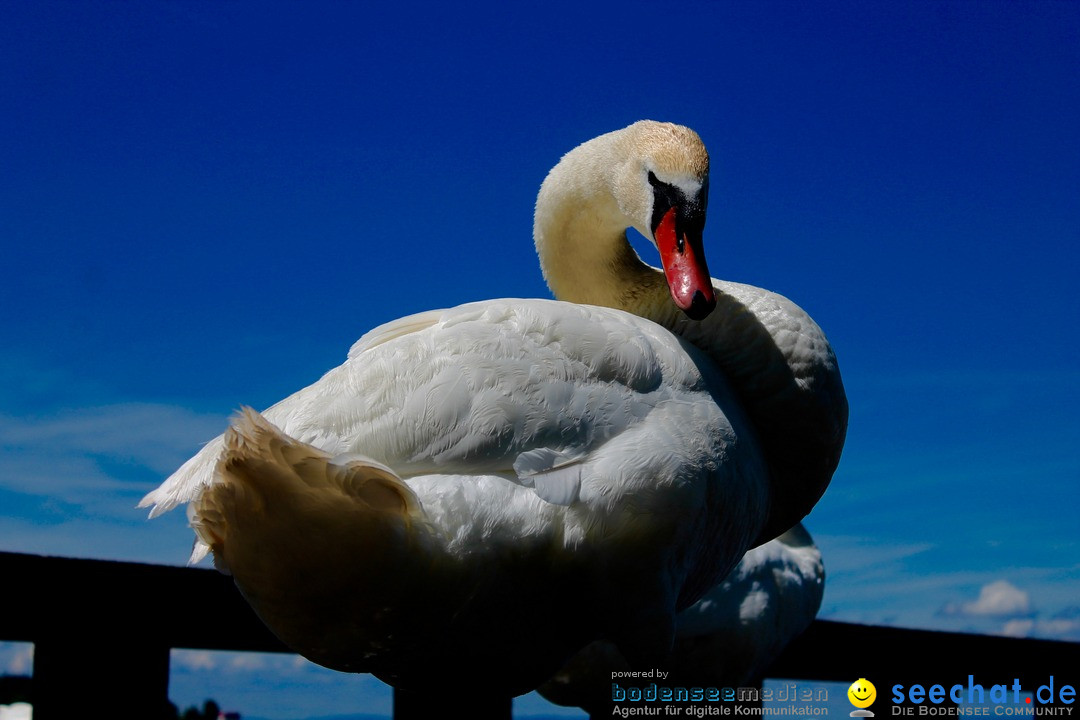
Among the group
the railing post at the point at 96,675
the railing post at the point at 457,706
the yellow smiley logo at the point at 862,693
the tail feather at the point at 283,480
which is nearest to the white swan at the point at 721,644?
the yellow smiley logo at the point at 862,693

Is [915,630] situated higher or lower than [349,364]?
lower

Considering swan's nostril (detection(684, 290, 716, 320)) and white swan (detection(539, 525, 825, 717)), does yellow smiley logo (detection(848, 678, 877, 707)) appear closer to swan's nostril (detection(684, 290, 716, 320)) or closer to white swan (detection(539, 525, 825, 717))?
white swan (detection(539, 525, 825, 717))

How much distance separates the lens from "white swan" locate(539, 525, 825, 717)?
8.50ft

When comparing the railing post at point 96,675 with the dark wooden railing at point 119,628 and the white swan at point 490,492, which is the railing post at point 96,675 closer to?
the dark wooden railing at point 119,628

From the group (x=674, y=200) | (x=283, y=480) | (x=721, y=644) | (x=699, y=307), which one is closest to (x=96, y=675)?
Result: (x=283, y=480)

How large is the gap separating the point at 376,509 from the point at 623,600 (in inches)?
17.5

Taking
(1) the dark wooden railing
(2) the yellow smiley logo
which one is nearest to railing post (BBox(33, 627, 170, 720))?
(1) the dark wooden railing

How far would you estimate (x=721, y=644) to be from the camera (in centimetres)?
A: 263

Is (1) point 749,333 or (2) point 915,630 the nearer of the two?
(1) point 749,333

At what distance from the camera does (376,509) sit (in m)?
1.26

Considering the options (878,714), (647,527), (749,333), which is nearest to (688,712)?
(878,714)

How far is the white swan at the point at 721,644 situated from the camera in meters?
2.59

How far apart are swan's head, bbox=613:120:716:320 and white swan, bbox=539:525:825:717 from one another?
1080mm

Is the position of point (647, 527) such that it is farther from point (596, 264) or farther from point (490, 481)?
point (596, 264)
